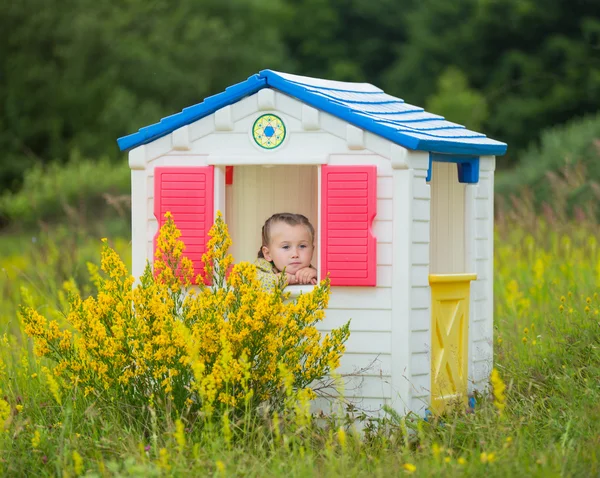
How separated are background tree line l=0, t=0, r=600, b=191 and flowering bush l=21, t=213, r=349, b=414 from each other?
2532 centimetres

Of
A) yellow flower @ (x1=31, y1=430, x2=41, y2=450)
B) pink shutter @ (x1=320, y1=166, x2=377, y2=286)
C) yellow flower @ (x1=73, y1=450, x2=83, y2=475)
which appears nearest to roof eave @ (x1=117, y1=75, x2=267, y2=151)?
pink shutter @ (x1=320, y1=166, x2=377, y2=286)

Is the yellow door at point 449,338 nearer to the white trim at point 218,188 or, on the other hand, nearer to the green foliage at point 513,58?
the white trim at point 218,188

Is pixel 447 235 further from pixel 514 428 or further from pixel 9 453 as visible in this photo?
pixel 9 453

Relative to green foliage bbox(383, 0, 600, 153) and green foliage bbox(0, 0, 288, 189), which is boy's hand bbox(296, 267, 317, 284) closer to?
green foliage bbox(383, 0, 600, 153)

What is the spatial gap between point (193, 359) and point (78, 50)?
33.3 metres

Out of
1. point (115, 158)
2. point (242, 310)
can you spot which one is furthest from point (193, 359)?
point (115, 158)

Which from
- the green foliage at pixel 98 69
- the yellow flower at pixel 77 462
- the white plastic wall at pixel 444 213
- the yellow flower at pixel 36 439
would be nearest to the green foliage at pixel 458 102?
the green foliage at pixel 98 69

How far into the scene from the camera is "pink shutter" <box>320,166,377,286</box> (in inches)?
236

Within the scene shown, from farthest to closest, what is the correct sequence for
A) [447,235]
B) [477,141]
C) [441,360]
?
[447,235], [477,141], [441,360]

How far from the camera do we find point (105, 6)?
38.3 metres

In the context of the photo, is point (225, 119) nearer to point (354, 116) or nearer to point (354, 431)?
point (354, 116)

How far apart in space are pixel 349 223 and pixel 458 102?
25.3m

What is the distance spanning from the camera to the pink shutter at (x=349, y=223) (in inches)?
236

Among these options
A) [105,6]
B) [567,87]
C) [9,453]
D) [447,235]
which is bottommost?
[9,453]
